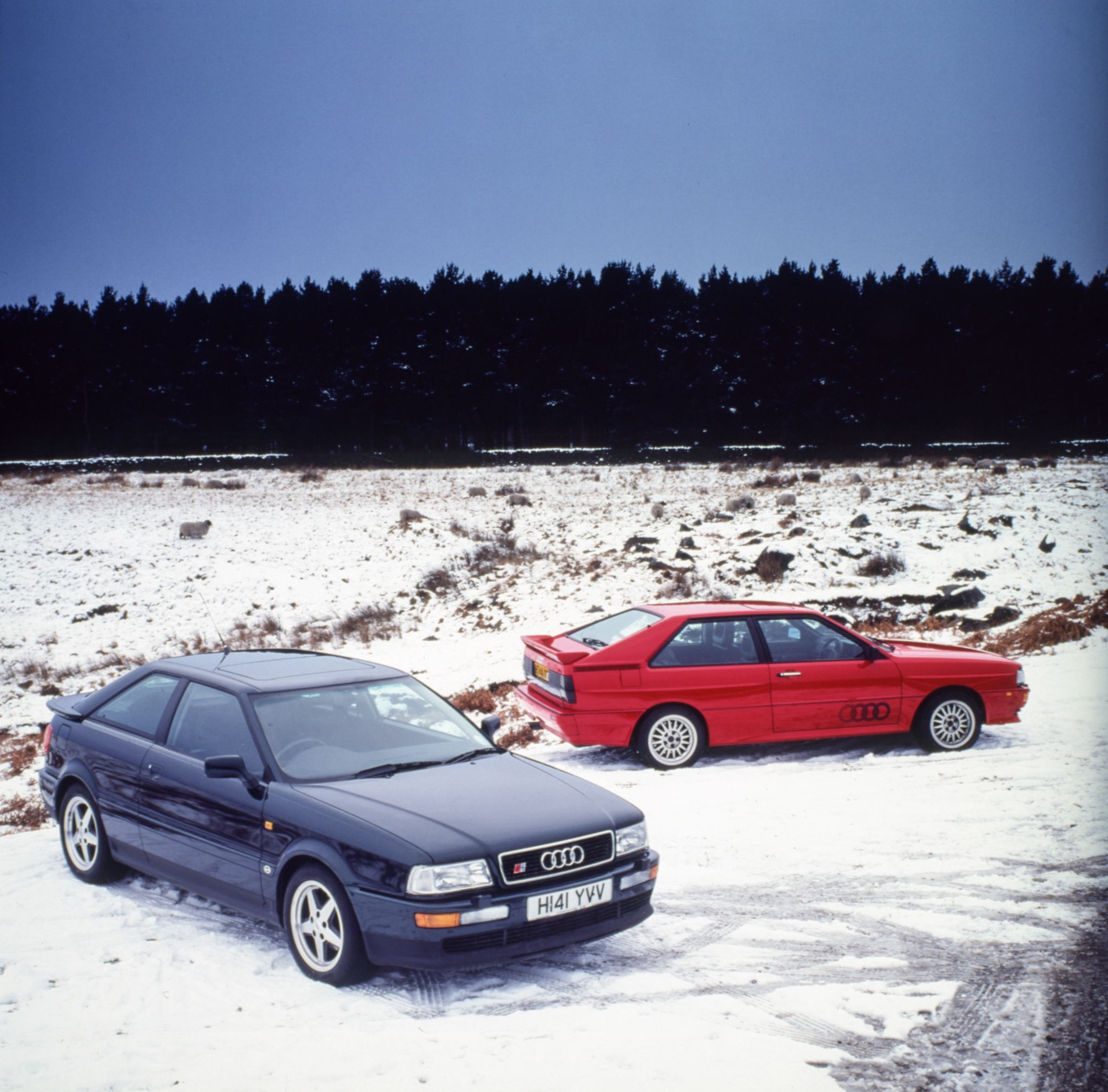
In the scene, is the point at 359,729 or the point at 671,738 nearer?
the point at 359,729

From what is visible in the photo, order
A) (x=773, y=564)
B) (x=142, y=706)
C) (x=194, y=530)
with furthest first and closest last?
1. (x=194, y=530)
2. (x=773, y=564)
3. (x=142, y=706)

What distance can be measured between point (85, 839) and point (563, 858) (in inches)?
132

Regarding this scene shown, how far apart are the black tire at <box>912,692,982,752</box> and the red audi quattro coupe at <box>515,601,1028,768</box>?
1 centimetres

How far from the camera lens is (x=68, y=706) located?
6441 millimetres

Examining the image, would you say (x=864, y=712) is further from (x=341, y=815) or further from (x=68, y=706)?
(x=68, y=706)

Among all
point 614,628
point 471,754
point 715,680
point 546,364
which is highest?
point 546,364

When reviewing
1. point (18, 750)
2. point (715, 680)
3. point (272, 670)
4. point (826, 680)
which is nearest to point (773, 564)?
point (826, 680)

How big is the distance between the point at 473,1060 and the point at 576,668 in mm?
4887

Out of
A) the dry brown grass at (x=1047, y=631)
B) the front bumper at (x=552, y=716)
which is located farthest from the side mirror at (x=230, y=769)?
the dry brown grass at (x=1047, y=631)

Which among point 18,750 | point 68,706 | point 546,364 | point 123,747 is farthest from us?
point 546,364

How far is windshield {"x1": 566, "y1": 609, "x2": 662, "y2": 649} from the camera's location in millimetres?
9000

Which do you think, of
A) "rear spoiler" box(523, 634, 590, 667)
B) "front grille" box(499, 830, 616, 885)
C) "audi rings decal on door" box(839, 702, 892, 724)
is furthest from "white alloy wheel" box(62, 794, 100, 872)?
"audi rings decal on door" box(839, 702, 892, 724)

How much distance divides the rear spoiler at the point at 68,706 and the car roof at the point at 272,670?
631mm

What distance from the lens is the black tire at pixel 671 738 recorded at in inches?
342
